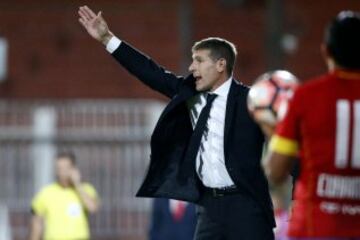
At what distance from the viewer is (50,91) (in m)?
25.3

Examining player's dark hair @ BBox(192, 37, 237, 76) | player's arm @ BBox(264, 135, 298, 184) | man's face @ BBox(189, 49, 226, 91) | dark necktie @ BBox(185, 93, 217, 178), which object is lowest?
player's arm @ BBox(264, 135, 298, 184)

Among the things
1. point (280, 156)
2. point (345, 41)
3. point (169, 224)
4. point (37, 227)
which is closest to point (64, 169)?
point (37, 227)

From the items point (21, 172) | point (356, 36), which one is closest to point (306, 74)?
point (21, 172)

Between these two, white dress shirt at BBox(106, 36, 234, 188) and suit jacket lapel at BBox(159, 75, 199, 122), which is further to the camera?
suit jacket lapel at BBox(159, 75, 199, 122)

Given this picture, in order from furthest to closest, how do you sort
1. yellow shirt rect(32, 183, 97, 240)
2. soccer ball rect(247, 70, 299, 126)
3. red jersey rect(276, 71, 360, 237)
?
yellow shirt rect(32, 183, 97, 240) → soccer ball rect(247, 70, 299, 126) → red jersey rect(276, 71, 360, 237)

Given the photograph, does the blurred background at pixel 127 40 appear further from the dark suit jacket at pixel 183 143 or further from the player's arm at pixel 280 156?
the player's arm at pixel 280 156

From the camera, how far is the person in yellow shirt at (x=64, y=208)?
16578mm

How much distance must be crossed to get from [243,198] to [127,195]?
1291cm

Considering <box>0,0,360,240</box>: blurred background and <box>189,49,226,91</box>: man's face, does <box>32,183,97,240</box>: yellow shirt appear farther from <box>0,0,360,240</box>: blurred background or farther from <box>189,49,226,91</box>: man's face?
<box>189,49,226,91</box>: man's face

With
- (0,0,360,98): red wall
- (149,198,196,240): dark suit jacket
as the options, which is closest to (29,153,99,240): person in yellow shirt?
(149,198,196,240): dark suit jacket

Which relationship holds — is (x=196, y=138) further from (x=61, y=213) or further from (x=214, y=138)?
(x=61, y=213)

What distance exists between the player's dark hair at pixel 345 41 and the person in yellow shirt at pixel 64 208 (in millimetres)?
10228

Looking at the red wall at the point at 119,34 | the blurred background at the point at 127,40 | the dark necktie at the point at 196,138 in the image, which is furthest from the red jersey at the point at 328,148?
the red wall at the point at 119,34

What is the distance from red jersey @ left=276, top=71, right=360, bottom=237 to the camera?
6535 mm
